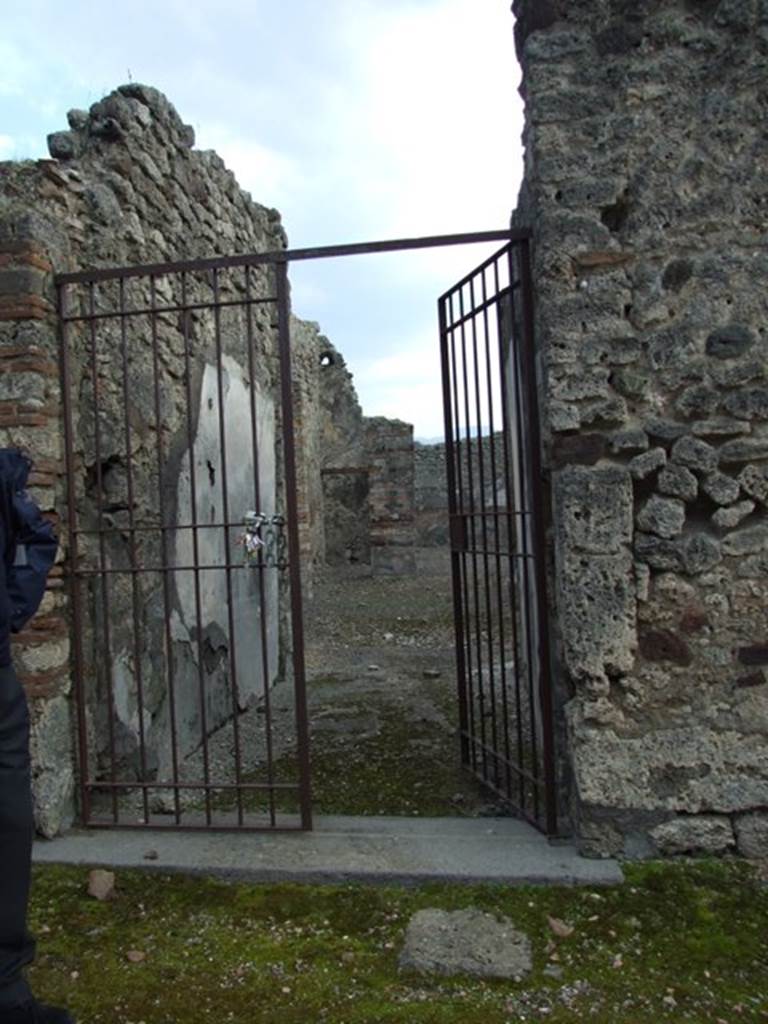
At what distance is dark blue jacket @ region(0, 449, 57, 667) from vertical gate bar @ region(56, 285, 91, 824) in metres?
1.18

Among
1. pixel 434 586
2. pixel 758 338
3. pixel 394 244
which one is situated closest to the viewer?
pixel 758 338

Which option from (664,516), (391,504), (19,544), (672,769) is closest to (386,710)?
(672,769)

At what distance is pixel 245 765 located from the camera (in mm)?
4566

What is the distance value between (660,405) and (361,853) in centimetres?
207

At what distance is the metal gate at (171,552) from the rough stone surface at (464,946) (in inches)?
34.5

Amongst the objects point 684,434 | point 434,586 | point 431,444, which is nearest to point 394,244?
point 684,434

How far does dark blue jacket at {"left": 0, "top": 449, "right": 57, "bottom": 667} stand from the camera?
7.50 ft

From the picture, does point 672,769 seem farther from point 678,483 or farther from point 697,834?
point 678,483

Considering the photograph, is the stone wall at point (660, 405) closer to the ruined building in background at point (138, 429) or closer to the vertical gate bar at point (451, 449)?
the vertical gate bar at point (451, 449)

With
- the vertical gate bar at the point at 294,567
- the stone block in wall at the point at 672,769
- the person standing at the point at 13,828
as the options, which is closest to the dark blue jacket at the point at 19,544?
the person standing at the point at 13,828

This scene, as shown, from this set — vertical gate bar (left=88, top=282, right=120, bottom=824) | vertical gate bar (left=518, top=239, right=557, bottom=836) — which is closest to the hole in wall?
vertical gate bar (left=518, top=239, right=557, bottom=836)

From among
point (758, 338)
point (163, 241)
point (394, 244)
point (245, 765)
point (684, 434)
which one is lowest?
point (245, 765)

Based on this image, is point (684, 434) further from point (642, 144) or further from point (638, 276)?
point (642, 144)

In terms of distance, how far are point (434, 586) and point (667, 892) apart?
948cm
